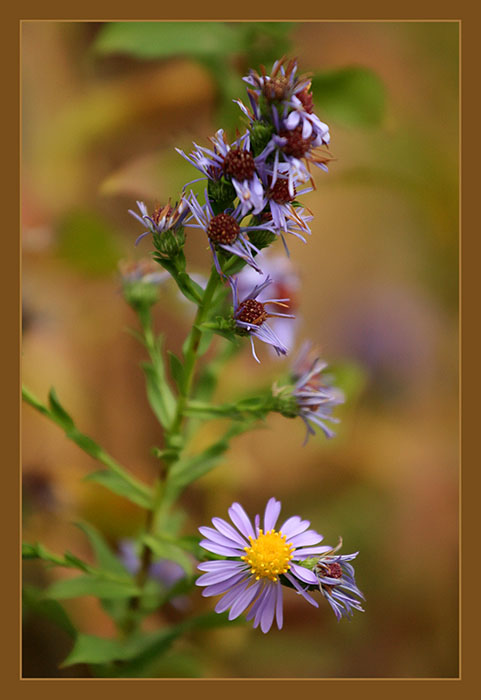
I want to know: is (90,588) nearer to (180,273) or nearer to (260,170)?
(180,273)

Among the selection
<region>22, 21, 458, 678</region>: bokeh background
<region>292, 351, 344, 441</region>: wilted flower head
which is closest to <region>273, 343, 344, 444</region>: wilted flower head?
<region>292, 351, 344, 441</region>: wilted flower head

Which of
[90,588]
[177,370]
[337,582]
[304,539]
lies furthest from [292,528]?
[90,588]

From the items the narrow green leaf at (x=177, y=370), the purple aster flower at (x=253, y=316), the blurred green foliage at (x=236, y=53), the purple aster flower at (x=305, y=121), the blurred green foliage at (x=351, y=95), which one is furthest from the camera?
the blurred green foliage at (x=351, y=95)

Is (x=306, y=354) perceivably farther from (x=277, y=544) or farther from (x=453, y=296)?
Result: (x=453, y=296)

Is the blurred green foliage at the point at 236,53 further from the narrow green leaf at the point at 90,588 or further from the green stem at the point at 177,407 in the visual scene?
the narrow green leaf at the point at 90,588

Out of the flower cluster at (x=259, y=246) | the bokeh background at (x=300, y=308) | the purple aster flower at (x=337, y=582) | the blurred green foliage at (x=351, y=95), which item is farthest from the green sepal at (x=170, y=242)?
the blurred green foliage at (x=351, y=95)

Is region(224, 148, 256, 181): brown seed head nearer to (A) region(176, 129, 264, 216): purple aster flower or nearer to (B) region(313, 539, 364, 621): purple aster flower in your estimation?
(A) region(176, 129, 264, 216): purple aster flower
